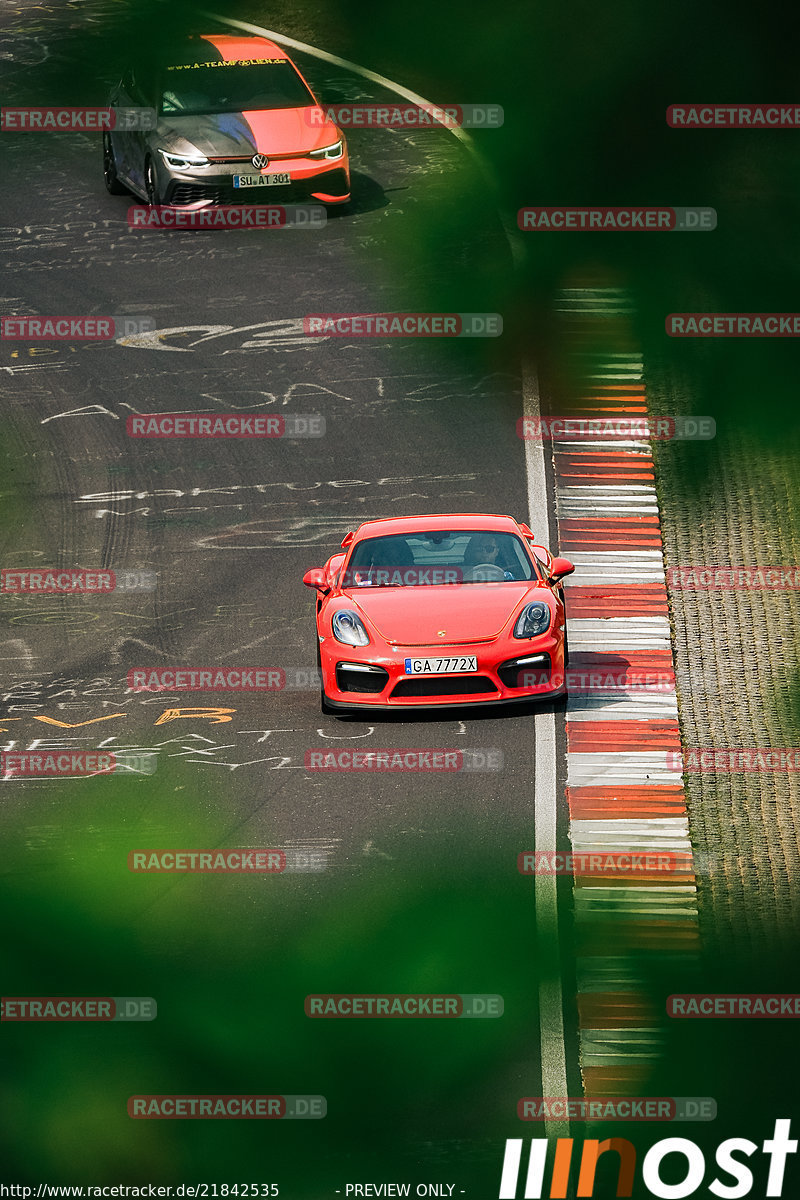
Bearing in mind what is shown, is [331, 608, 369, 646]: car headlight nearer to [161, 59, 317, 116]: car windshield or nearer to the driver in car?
the driver in car

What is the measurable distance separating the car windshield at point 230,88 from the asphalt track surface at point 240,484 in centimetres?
180

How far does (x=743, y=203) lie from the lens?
27062 millimetres

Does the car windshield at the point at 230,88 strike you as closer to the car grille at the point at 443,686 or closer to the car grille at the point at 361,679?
the car grille at the point at 361,679

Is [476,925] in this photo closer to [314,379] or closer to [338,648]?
[338,648]

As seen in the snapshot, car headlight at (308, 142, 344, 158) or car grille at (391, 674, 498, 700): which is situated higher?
car headlight at (308, 142, 344, 158)

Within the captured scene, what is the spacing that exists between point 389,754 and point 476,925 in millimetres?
2463

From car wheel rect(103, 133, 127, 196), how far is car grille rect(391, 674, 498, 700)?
1352cm

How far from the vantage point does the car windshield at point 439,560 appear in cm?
1572

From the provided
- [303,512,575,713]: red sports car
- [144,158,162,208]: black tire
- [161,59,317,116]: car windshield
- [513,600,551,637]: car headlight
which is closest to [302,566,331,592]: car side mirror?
[303,512,575,713]: red sports car

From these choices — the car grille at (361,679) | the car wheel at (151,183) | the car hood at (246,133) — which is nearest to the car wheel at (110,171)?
the car wheel at (151,183)

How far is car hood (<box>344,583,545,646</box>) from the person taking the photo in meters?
14.8

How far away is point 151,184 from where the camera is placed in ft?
80.1

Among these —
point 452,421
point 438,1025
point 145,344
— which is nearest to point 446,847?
point 438,1025

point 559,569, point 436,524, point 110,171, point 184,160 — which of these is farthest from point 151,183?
point 559,569
